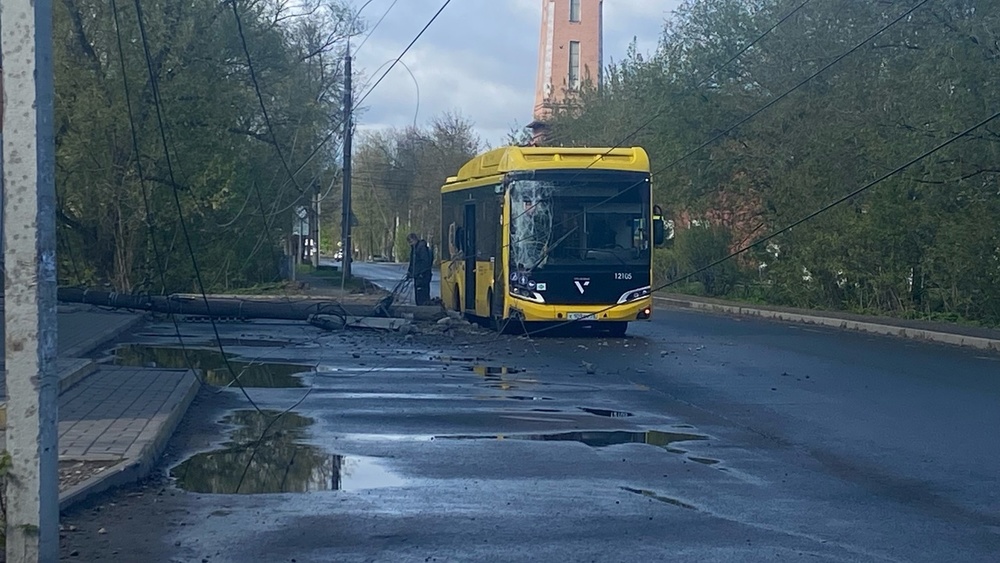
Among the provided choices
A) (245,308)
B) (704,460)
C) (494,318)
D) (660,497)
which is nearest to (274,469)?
(660,497)

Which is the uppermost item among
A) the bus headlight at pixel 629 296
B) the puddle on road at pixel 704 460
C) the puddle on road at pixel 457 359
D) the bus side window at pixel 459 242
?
the bus side window at pixel 459 242

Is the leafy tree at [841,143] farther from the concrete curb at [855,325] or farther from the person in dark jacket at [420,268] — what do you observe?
the person in dark jacket at [420,268]

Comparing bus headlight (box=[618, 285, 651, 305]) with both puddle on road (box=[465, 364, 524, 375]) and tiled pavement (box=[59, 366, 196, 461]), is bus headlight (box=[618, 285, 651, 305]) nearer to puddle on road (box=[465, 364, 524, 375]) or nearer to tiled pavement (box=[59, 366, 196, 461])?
puddle on road (box=[465, 364, 524, 375])

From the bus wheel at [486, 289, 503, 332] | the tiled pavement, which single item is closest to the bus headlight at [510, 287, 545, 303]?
the bus wheel at [486, 289, 503, 332]

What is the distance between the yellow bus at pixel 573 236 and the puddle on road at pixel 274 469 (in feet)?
38.0

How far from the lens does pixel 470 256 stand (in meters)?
25.4

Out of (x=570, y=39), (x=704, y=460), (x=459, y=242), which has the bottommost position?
(x=704, y=460)

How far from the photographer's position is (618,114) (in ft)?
177

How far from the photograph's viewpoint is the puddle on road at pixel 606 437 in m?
10.8

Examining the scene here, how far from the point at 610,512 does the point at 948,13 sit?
60.3 ft

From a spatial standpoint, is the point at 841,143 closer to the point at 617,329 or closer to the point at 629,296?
the point at 617,329

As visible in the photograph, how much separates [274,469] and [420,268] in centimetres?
1999

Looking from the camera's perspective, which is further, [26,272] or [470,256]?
[470,256]

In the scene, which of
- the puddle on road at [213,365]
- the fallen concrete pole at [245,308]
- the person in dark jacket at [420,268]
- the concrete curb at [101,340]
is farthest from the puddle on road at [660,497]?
the person in dark jacket at [420,268]
